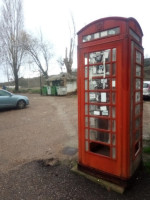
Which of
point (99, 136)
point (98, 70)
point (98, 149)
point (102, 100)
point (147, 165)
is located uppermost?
point (98, 70)

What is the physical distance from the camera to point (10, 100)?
1052cm

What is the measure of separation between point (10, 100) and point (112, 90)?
9.30m

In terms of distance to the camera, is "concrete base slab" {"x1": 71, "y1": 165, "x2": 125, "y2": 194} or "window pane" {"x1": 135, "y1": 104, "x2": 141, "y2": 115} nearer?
"concrete base slab" {"x1": 71, "y1": 165, "x2": 125, "y2": 194}

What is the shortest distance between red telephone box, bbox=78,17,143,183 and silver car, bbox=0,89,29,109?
8.56m

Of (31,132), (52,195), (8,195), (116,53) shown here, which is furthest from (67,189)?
(31,132)

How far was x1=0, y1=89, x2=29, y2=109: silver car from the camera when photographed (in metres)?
10.2

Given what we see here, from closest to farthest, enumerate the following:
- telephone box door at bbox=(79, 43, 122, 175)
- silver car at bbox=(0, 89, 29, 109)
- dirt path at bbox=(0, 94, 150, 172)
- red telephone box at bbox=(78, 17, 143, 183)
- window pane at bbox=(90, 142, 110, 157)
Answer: red telephone box at bbox=(78, 17, 143, 183) → telephone box door at bbox=(79, 43, 122, 175) → window pane at bbox=(90, 142, 110, 157) → dirt path at bbox=(0, 94, 150, 172) → silver car at bbox=(0, 89, 29, 109)

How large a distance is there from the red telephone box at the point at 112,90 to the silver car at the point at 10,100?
856 centimetres

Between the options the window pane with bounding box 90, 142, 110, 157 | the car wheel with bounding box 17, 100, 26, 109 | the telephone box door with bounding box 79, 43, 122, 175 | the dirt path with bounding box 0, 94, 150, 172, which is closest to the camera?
the telephone box door with bounding box 79, 43, 122, 175

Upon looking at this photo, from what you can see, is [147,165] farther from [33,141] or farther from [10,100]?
[10,100]

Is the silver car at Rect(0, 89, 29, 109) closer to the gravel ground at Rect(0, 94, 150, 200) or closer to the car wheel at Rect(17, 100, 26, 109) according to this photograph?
the car wheel at Rect(17, 100, 26, 109)

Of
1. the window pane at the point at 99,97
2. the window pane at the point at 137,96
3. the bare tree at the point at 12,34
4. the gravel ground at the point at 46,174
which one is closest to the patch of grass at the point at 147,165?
the gravel ground at the point at 46,174

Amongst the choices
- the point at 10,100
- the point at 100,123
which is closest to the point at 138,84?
the point at 100,123

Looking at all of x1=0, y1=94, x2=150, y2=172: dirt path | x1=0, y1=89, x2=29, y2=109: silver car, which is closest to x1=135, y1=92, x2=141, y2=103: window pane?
x1=0, y1=94, x2=150, y2=172: dirt path
